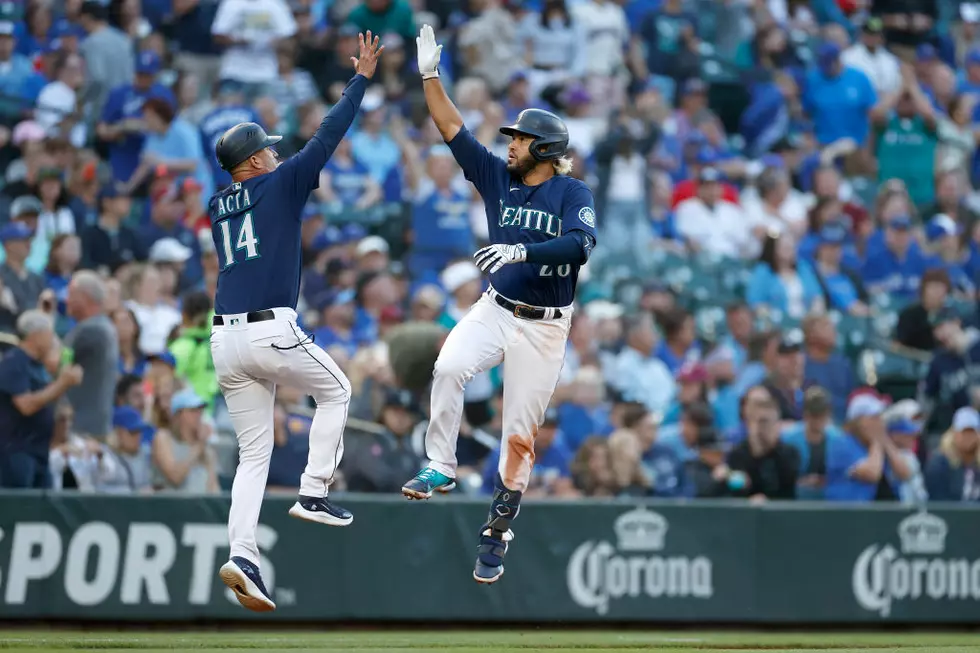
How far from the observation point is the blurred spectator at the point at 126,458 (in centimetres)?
1177

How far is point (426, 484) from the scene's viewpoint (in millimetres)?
8977

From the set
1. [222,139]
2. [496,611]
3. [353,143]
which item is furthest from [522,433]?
[353,143]

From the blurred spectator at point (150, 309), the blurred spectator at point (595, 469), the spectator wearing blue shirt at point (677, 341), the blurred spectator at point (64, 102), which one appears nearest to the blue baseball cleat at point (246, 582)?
the blurred spectator at point (595, 469)

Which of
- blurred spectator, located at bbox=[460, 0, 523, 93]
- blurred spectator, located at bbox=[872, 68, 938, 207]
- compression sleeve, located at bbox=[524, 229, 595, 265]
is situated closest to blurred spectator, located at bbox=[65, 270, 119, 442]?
compression sleeve, located at bbox=[524, 229, 595, 265]

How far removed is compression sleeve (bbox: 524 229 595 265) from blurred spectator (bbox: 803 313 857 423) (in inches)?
261

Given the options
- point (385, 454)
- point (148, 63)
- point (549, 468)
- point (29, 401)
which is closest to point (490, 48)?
point (148, 63)

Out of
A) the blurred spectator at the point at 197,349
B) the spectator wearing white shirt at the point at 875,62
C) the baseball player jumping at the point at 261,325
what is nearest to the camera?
the baseball player jumping at the point at 261,325

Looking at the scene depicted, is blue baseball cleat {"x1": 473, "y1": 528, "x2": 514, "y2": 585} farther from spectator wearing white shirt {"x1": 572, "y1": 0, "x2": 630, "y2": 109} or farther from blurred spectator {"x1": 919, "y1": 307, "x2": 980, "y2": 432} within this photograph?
spectator wearing white shirt {"x1": 572, "y1": 0, "x2": 630, "y2": 109}

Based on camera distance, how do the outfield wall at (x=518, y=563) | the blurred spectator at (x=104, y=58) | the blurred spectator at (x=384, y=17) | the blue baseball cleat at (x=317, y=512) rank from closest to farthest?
the blue baseball cleat at (x=317, y=512) < the outfield wall at (x=518, y=563) < the blurred spectator at (x=104, y=58) < the blurred spectator at (x=384, y=17)

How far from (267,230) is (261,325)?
0.52 m

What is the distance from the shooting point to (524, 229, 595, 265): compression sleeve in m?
8.71

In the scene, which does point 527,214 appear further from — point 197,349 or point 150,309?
point 150,309

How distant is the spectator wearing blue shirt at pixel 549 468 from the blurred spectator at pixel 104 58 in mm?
5896

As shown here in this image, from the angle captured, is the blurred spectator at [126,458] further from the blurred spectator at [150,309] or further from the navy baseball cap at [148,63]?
the navy baseball cap at [148,63]
